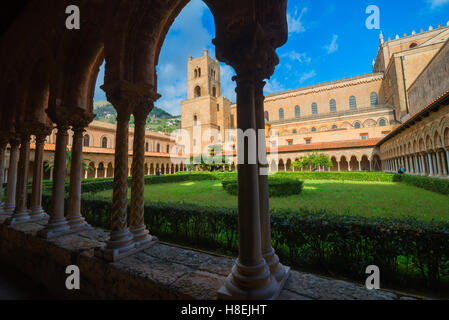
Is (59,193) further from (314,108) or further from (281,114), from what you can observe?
(314,108)

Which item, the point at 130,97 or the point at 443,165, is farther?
A: the point at 443,165

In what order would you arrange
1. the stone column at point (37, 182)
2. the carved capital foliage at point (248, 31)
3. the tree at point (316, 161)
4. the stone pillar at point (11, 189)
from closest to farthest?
the carved capital foliage at point (248, 31) < the stone column at point (37, 182) < the stone pillar at point (11, 189) < the tree at point (316, 161)

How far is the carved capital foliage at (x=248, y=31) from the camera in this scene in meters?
1.91

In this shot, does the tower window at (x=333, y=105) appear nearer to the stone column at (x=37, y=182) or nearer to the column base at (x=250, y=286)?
the stone column at (x=37, y=182)

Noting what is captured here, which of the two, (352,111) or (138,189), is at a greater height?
(352,111)

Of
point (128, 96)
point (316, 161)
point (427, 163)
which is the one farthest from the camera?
point (316, 161)

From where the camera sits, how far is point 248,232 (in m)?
1.88

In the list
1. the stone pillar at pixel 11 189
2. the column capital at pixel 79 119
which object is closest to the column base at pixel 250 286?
the column capital at pixel 79 119

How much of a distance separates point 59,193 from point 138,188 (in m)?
1.96

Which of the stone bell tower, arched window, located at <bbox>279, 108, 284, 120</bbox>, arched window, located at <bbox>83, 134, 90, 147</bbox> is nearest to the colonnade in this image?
arched window, located at <bbox>279, 108, 284, 120</bbox>

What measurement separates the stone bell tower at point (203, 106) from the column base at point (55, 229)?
3370 cm

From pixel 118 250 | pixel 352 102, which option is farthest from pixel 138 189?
pixel 352 102
